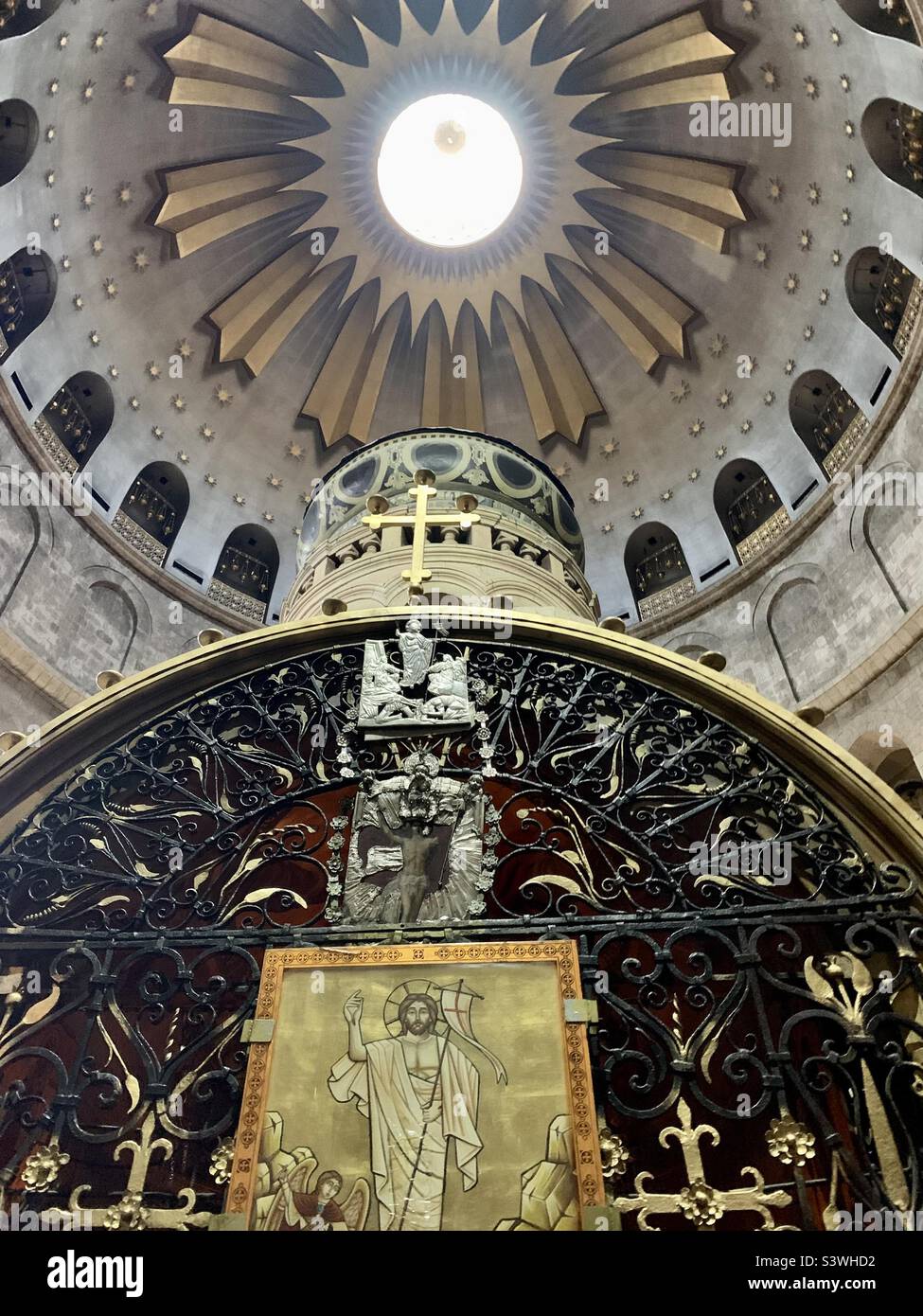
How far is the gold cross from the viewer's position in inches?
243

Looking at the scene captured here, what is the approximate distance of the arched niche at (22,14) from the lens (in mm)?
9664

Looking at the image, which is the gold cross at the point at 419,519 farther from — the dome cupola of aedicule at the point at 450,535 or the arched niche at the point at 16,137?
the arched niche at the point at 16,137

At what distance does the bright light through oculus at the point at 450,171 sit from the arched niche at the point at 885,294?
21.0 ft

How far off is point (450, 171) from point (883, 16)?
8.38 meters

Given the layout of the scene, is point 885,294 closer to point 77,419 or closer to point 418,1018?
point 77,419

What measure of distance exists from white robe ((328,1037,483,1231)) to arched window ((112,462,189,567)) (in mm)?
11246

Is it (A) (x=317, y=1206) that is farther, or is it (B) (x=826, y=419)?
(B) (x=826, y=419)

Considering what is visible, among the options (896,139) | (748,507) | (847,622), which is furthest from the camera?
(748,507)

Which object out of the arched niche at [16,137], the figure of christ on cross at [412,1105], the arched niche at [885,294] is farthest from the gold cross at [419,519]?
the arched niche at [16,137]

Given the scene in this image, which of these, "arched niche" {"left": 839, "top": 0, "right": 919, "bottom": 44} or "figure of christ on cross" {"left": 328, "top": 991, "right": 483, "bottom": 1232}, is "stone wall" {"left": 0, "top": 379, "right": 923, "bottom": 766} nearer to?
"arched niche" {"left": 839, "top": 0, "right": 919, "bottom": 44}

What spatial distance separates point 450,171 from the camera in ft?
53.7

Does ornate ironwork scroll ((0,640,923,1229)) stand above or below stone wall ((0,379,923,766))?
below

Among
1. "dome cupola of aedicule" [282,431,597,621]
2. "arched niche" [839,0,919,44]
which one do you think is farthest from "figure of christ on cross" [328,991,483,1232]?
"arched niche" [839,0,919,44]

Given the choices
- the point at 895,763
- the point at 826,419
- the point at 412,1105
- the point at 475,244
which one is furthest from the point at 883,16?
the point at 412,1105
